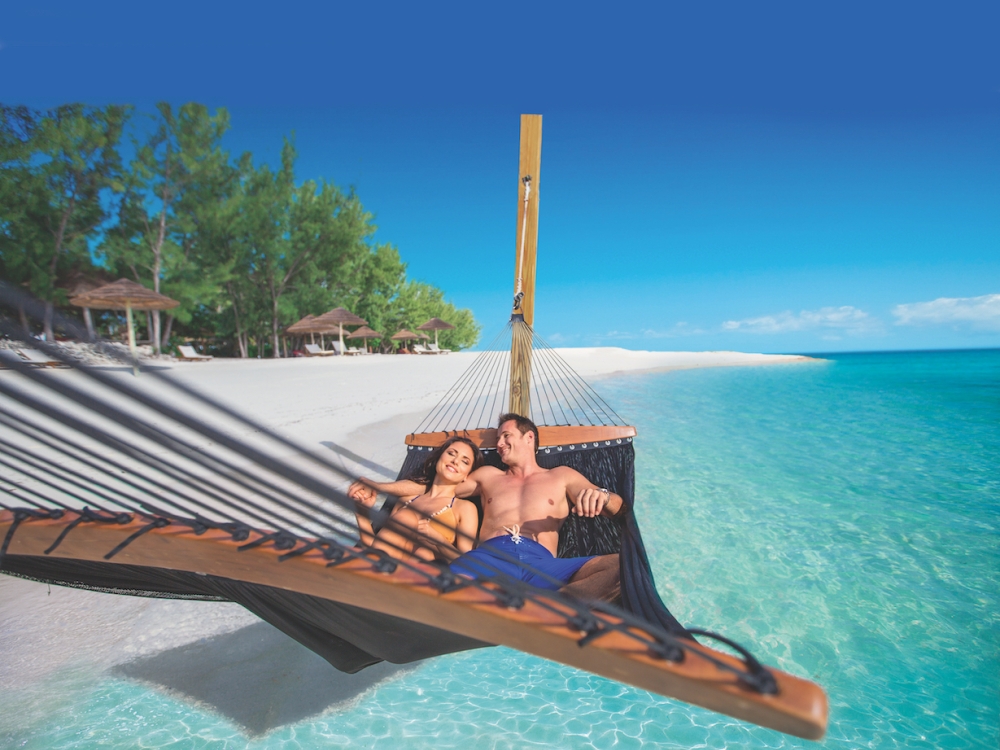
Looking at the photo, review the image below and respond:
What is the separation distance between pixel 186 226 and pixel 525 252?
15.1 meters

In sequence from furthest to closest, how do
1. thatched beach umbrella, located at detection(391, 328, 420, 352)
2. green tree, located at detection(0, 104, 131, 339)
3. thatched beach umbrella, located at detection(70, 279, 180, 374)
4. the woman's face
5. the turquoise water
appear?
thatched beach umbrella, located at detection(391, 328, 420, 352) < green tree, located at detection(0, 104, 131, 339) < thatched beach umbrella, located at detection(70, 279, 180, 374) < the woman's face < the turquoise water

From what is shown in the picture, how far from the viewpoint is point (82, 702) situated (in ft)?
5.89

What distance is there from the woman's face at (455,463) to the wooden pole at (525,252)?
0.98m

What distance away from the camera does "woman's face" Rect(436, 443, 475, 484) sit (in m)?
2.23

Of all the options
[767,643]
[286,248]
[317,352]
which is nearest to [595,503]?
[767,643]

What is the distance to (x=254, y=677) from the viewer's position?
1962 mm

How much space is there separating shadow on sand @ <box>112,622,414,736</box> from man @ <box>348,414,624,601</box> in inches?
28.0

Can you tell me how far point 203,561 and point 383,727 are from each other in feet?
3.62

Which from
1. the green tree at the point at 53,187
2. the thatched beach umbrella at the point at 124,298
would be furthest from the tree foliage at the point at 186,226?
the thatched beach umbrella at the point at 124,298

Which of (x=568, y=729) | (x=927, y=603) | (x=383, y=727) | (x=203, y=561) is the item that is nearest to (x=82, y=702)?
(x=383, y=727)

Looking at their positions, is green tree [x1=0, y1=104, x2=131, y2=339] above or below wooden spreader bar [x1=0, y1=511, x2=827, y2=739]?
above

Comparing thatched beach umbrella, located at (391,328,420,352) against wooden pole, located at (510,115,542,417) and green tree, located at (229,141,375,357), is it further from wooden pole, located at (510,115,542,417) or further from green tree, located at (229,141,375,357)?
wooden pole, located at (510,115,542,417)

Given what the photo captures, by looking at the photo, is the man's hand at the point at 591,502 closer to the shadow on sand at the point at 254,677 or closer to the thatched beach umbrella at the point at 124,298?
the shadow on sand at the point at 254,677

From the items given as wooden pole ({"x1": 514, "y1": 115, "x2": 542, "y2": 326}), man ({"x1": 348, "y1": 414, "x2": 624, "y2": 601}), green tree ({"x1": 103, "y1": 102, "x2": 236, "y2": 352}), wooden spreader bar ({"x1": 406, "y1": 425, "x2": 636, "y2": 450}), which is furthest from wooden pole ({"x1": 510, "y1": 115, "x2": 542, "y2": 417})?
green tree ({"x1": 103, "y1": 102, "x2": 236, "y2": 352})
